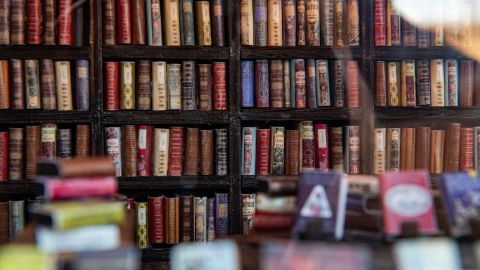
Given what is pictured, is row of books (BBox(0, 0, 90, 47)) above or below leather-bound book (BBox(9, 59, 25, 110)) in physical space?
above

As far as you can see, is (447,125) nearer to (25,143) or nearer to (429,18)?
(429,18)

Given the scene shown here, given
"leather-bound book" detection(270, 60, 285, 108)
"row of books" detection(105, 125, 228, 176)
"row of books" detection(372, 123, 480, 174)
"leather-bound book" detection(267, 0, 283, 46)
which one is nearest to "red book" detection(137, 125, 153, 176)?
"row of books" detection(105, 125, 228, 176)

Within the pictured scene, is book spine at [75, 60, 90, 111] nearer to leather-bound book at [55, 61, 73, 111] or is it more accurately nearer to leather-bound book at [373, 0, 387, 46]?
leather-bound book at [55, 61, 73, 111]

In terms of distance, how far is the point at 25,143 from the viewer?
314 cm

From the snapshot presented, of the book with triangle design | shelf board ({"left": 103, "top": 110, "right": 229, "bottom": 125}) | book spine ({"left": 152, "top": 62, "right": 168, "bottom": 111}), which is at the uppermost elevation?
book spine ({"left": 152, "top": 62, "right": 168, "bottom": 111})

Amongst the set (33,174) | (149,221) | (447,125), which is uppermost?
(447,125)

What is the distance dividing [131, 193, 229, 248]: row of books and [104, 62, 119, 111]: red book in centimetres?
53

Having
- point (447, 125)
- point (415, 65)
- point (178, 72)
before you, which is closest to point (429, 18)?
point (415, 65)

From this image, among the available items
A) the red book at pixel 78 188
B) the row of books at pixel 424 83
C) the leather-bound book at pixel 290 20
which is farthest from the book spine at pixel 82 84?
the row of books at pixel 424 83

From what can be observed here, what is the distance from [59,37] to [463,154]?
7.23 ft

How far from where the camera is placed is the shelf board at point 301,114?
3230 mm

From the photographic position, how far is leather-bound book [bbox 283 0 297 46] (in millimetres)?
3215

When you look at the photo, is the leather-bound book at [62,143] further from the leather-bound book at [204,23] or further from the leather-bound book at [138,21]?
the leather-bound book at [204,23]

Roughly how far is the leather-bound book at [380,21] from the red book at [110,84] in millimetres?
1376
